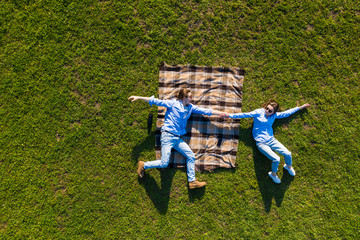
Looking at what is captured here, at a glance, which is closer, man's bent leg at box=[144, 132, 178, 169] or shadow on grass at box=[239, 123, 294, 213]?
man's bent leg at box=[144, 132, 178, 169]

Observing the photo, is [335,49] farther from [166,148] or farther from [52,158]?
[52,158]

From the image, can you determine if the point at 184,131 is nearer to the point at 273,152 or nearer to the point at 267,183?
the point at 273,152

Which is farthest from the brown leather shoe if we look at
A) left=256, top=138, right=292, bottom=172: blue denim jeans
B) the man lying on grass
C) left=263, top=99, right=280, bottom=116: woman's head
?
left=263, top=99, right=280, bottom=116: woman's head

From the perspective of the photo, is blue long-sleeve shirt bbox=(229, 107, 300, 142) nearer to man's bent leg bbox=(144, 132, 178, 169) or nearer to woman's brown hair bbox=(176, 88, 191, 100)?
woman's brown hair bbox=(176, 88, 191, 100)

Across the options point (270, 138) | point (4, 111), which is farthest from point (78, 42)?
point (270, 138)

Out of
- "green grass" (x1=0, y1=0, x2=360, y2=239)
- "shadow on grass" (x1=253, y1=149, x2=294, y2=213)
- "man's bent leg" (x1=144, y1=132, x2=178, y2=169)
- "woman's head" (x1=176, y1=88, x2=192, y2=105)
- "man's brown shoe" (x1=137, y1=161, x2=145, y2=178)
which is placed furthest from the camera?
"shadow on grass" (x1=253, y1=149, x2=294, y2=213)

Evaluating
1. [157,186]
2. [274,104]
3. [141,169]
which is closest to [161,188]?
[157,186]
